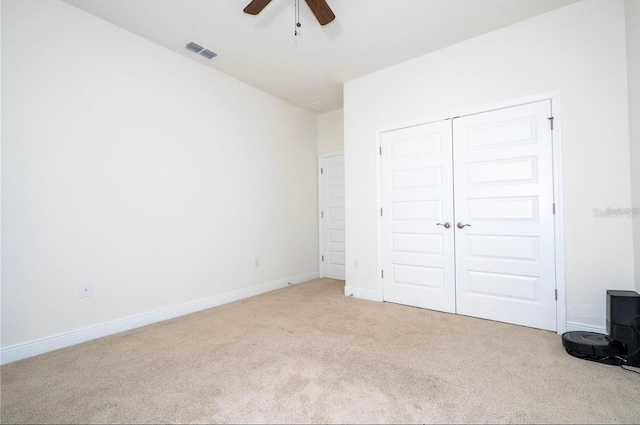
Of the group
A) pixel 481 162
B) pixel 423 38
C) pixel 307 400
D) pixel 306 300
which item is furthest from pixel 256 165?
pixel 307 400

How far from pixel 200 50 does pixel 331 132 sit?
97.5 inches

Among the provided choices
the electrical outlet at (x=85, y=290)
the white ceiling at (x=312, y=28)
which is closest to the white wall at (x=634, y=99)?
the white ceiling at (x=312, y=28)

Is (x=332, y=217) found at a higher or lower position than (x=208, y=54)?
lower

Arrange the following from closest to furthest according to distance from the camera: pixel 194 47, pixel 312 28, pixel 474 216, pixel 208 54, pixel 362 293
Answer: pixel 312 28 → pixel 474 216 → pixel 194 47 → pixel 208 54 → pixel 362 293

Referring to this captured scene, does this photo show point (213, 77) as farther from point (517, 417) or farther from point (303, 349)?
point (517, 417)

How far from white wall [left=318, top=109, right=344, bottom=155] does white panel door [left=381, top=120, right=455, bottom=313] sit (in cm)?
146

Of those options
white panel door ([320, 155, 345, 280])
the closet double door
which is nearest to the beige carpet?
the closet double door

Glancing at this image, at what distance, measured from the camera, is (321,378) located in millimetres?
1882

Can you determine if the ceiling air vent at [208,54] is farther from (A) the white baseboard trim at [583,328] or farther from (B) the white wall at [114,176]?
(A) the white baseboard trim at [583,328]

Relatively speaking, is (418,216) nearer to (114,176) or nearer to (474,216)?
(474,216)

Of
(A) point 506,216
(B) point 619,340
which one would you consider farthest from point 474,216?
(B) point 619,340

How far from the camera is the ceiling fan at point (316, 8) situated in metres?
2.14

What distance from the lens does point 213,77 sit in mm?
3648

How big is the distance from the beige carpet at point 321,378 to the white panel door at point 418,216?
62cm
